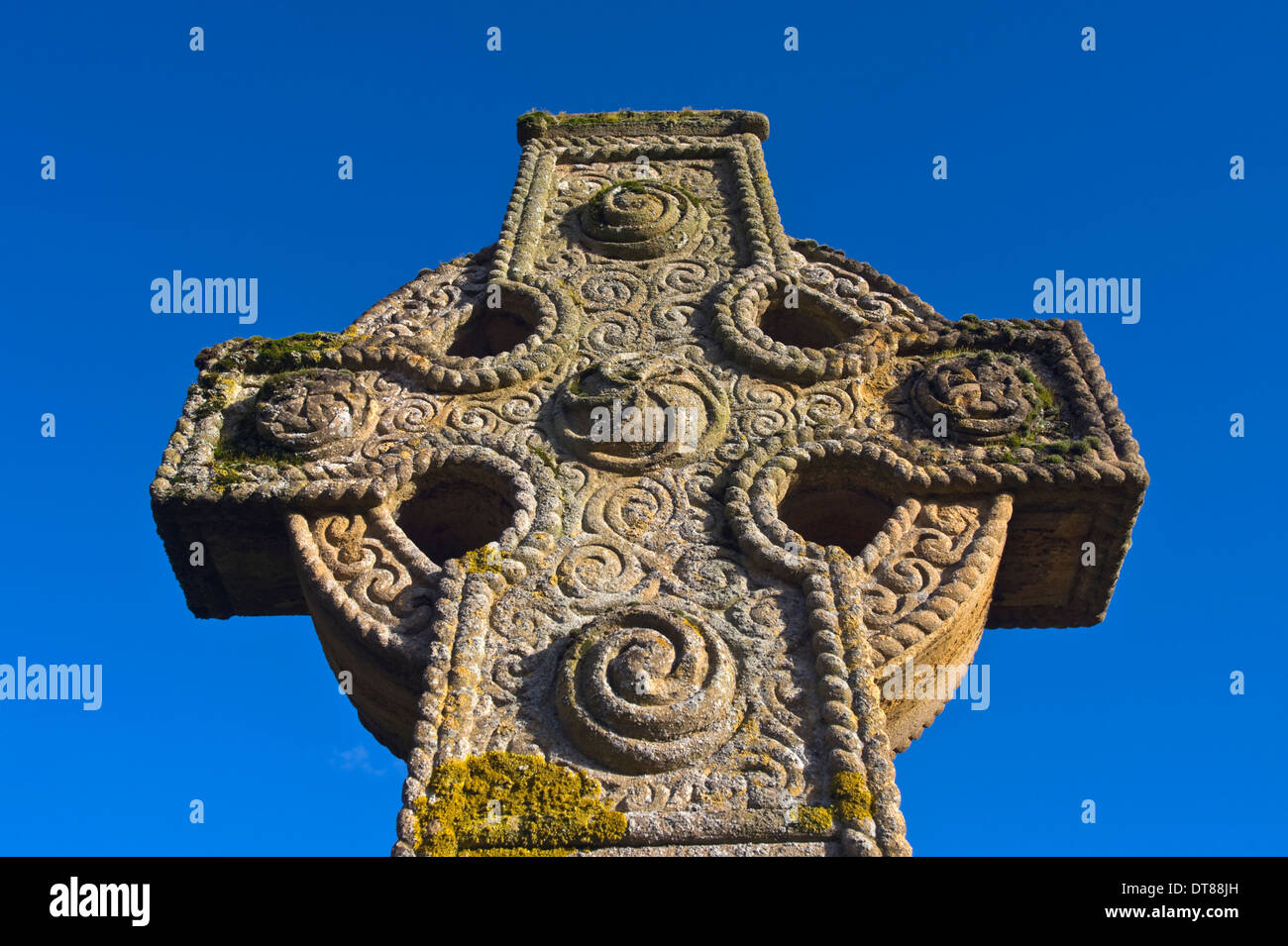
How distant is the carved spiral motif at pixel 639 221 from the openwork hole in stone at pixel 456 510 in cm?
224

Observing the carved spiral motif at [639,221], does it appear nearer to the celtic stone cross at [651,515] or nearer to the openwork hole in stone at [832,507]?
the celtic stone cross at [651,515]

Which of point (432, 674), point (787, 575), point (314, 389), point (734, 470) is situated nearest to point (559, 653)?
point (432, 674)

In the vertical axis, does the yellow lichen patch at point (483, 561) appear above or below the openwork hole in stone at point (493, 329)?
below

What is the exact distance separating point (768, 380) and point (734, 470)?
90cm

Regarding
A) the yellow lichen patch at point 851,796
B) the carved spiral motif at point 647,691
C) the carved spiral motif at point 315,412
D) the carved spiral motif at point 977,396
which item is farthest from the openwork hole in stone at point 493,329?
the yellow lichen patch at point 851,796

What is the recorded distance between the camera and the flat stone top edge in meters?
9.32

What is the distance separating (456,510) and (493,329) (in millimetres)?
1667

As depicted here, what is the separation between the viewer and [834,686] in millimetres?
5027

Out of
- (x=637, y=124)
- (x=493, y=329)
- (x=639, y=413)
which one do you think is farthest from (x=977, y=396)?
(x=637, y=124)

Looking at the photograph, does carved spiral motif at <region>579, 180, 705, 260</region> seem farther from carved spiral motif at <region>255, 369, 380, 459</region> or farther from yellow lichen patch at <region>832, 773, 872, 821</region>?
yellow lichen patch at <region>832, 773, 872, 821</region>

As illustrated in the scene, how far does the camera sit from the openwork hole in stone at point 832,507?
6.36 m

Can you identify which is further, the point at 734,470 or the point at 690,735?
the point at 734,470

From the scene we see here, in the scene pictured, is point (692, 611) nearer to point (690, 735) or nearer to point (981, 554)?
point (690, 735)

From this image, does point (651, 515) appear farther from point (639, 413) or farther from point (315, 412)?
point (315, 412)
